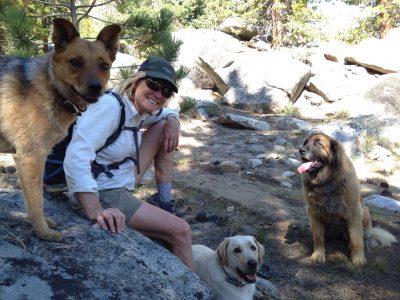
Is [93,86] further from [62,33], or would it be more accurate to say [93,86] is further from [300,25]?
[300,25]

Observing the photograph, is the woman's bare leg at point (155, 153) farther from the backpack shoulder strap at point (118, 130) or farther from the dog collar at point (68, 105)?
the dog collar at point (68, 105)

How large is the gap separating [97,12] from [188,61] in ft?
16.0

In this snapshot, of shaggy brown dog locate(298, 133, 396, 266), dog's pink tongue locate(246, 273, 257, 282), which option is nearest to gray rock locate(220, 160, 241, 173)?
shaggy brown dog locate(298, 133, 396, 266)

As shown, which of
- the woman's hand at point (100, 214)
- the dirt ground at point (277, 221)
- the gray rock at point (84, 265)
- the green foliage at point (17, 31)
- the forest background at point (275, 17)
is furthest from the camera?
the forest background at point (275, 17)

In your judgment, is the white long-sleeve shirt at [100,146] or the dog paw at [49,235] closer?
the dog paw at [49,235]

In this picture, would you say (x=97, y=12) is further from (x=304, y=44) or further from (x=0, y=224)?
(x=0, y=224)

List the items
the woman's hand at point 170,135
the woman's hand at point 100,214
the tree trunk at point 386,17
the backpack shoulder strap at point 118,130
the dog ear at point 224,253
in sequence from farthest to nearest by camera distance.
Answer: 1. the tree trunk at point 386,17
2. the woman's hand at point 170,135
3. the dog ear at point 224,253
4. the backpack shoulder strap at point 118,130
5. the woman's hand at point 100,214

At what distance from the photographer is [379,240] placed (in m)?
5.36

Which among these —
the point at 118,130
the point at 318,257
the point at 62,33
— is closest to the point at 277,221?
the point at 318,257

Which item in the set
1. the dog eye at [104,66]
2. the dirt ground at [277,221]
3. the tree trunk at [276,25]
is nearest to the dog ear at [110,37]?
the dog eye at [104,66]

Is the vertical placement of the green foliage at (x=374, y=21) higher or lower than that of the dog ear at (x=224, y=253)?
lower

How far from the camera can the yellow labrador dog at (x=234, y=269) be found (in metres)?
3.62

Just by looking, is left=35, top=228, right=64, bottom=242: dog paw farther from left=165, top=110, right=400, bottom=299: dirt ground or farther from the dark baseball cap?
left=165, top=110, right=400, bottom=299: dirt ground

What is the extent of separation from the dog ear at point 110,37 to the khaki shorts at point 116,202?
3.36ft
